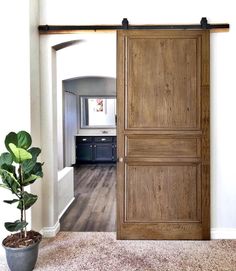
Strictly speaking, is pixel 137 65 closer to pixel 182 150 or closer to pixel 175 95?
pixel 175 95

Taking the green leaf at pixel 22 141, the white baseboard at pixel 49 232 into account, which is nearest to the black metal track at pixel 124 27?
the green leaf at pixel 22 141

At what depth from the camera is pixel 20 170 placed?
2.54 m

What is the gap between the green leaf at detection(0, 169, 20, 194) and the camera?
96.2 inches

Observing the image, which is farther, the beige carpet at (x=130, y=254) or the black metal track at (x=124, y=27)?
the black metal track at (x=124, y=27)

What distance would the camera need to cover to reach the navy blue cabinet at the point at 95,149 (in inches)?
339

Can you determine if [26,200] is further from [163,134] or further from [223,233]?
[223,233]

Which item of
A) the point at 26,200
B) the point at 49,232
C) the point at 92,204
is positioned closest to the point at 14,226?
the point at 26,200

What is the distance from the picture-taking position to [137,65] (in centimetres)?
320

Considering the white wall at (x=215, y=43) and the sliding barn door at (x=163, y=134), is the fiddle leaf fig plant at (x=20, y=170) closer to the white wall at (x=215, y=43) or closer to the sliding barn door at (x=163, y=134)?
the sliding barn door at (x=163, y=134)

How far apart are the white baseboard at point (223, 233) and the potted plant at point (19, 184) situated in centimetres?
202

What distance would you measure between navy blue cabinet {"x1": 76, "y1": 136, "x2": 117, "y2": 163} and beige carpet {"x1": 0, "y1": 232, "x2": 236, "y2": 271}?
5.26 metres

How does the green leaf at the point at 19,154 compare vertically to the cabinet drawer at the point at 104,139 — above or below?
above

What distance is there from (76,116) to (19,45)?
5.91 metres

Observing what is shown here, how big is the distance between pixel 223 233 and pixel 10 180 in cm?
246
